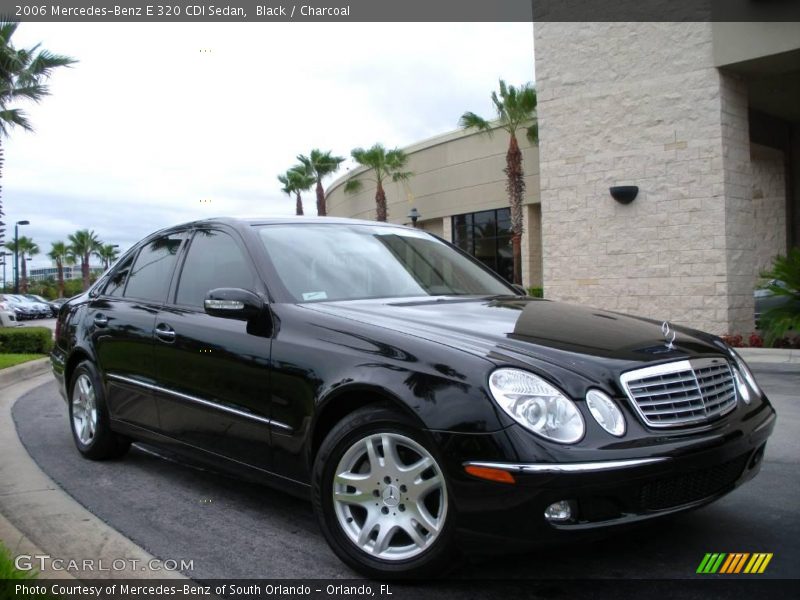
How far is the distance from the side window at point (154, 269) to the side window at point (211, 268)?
208mm

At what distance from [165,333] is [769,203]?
17805 millimetres

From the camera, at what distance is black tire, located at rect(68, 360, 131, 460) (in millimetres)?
4969

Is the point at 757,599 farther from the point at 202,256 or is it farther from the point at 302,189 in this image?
the point at 302,189

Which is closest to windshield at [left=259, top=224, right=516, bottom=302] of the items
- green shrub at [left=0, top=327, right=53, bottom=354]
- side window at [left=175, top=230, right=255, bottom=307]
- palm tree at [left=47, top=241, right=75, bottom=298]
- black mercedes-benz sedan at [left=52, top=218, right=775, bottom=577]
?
black mercedes-benz sedan at [left=52, top=218, right=775, bottom=577]

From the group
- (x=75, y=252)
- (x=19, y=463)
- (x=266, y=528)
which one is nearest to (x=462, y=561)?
(x=266, y=528)

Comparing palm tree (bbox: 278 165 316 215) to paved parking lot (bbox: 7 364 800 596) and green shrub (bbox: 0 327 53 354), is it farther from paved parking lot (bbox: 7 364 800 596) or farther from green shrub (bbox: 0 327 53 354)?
paved parking lot (bbox: 7 364 800 596)

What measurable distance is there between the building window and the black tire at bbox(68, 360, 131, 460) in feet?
77.0

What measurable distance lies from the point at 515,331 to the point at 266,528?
1.62 m

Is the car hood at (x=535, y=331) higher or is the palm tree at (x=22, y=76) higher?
the palm tree at (x=22, y=76)

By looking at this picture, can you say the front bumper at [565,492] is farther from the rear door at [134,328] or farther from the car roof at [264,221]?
the rear door at [134,328]

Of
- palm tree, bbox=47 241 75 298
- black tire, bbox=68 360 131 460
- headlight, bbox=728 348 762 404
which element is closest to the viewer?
headlight, bbox=728 348 762 404

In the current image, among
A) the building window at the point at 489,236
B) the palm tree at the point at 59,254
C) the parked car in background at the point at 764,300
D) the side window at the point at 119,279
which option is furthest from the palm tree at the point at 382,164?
the palm tree at the point at 59,254

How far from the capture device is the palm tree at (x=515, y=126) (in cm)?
2358

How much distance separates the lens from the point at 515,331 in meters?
3.20
